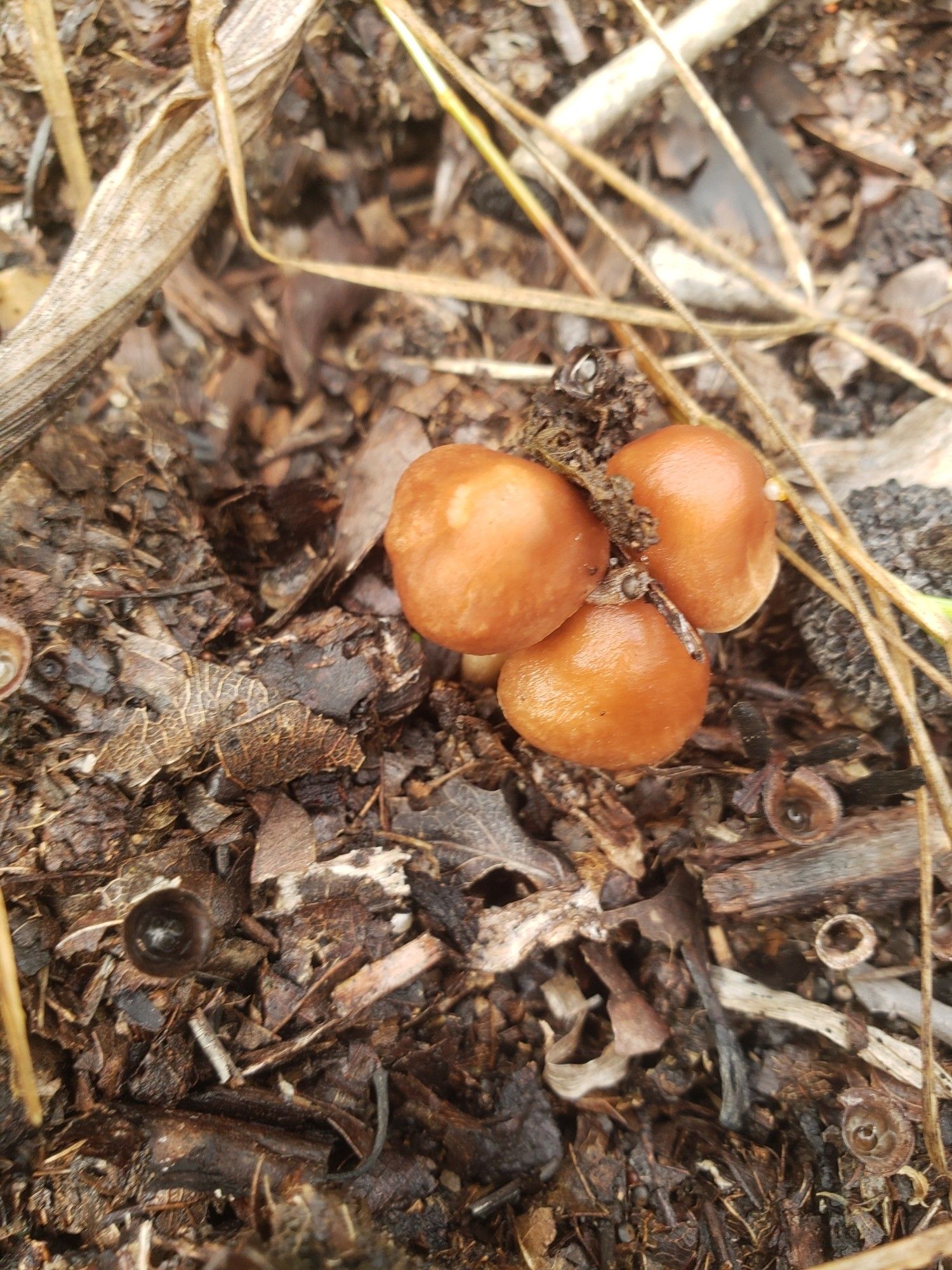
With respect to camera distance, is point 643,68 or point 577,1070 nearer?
point 577,1070

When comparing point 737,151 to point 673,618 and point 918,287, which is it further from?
point 673,618

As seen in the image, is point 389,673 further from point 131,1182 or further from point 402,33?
point 402,33

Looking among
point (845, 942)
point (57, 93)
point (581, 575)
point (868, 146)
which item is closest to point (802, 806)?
point (845, 942)

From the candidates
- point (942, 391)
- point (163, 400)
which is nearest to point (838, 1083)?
point (942, 391)

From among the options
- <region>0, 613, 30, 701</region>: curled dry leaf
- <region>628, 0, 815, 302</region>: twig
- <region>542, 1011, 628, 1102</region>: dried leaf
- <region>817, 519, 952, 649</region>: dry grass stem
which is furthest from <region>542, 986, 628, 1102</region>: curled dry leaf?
<region>628, 0, 815, 302</region>: twig

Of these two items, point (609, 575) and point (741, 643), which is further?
point (741, 643)

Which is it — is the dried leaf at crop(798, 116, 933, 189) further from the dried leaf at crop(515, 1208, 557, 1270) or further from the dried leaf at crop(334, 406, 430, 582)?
the dried leaf at crop(515, 1208, 557, 1270)
